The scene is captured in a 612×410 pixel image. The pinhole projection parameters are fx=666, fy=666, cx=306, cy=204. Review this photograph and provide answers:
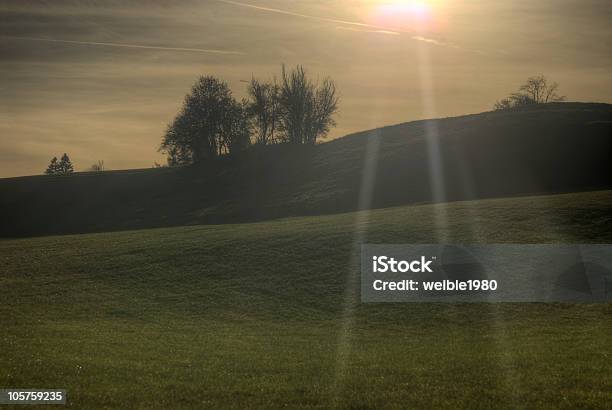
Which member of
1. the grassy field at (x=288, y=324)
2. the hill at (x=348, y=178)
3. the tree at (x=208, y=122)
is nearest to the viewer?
the grassy field at (x=288, y=324)

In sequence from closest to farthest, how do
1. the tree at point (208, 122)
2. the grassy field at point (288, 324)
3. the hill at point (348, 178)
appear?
1. the grassy field at point (288, 324)
2. the hill at point (348, 178)
3. the tree at point (208, 122)

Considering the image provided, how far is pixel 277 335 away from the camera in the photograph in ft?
109

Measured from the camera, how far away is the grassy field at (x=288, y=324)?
1962 cm

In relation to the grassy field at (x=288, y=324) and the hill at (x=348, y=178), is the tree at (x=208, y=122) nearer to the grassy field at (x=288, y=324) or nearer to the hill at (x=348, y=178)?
the hill at (x=348, y=178)

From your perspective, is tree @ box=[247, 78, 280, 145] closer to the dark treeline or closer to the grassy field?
the dark treeline

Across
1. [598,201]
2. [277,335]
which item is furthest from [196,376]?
[598,201]

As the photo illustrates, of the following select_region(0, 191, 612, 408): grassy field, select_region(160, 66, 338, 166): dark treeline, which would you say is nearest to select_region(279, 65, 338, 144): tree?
select_region(160, 66, 338, 166): dark treeline

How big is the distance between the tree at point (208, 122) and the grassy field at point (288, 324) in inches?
3025

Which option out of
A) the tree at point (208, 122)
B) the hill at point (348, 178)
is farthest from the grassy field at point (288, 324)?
the tree at point (208, 122)

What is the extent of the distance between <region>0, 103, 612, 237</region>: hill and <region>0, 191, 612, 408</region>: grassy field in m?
18.1

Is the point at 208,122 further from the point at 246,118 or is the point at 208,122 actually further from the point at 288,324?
the point at 288,324

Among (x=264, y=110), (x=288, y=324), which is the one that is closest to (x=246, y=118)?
(x=264, y=110)

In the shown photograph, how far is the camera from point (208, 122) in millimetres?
146875

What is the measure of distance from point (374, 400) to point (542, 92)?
161m
